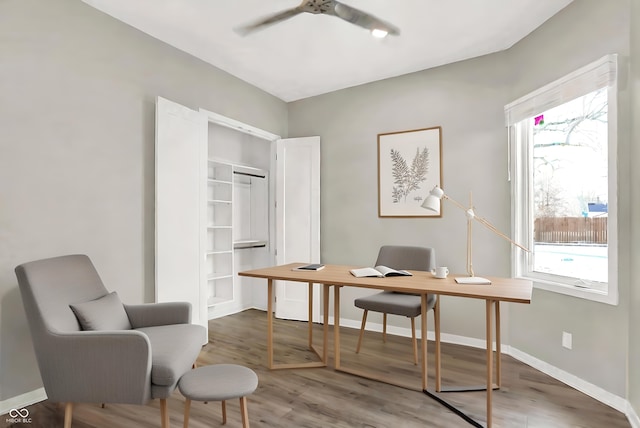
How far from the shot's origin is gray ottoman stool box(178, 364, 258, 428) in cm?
168

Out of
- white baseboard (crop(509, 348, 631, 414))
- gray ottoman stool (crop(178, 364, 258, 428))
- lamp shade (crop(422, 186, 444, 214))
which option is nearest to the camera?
gray ottoman stool (crop(178, 364, 258, 428))

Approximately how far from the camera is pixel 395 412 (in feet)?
7.30

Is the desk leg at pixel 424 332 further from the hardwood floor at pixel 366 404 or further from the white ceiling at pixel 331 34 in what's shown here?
the white ceiling at pixel 331 34

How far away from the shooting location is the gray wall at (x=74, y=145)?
87.3 inches

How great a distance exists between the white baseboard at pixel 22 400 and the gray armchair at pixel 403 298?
7.37 feet

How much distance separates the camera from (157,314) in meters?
2.50

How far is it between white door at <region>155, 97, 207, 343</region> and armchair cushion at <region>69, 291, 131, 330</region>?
2.21 feet

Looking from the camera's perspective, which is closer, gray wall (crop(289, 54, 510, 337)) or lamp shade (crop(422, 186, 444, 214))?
lamp shade (crop(422, 186, 444, 214))

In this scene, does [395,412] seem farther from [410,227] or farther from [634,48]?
[634,48]

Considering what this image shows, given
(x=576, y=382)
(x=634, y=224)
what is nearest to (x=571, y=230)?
(x=634, y=224)

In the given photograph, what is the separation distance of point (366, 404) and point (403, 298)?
0.92 m

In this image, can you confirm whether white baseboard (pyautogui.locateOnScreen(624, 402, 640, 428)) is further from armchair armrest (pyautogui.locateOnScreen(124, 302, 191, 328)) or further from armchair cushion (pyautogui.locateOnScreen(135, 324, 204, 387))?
armchair armrest (pyautogui.locateOnScreen(124, 302, 191, 328))

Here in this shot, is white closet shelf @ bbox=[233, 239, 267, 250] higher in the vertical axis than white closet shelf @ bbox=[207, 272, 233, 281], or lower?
higher

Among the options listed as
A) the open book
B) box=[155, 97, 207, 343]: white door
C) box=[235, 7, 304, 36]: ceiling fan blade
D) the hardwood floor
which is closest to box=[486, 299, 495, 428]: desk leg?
the hardwood floor
